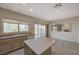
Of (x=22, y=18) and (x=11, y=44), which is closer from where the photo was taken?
(x=22, y=18)

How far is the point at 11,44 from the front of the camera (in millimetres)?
2596

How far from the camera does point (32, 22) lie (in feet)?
8.09

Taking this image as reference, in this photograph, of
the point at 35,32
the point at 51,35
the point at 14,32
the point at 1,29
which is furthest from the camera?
the point at 1,29

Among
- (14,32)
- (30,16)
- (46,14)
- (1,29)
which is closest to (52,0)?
(46,14)

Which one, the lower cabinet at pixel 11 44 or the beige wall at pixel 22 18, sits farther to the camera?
the beige wall at pixel 22 18

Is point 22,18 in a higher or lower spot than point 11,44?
higher

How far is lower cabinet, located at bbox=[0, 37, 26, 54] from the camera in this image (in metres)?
2.10

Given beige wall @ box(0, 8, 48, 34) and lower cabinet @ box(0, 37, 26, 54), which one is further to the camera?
beige wall @ box(0, 8, 48, 34)

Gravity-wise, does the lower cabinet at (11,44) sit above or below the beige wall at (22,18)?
below

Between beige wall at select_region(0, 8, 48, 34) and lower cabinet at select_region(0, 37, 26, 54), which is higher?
beige wall at select_region(0, 8, 48, 34)

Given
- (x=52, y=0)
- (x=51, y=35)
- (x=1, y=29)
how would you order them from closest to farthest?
(x=52, y=0)
(x=51, y=35)
(x=1, y=29)

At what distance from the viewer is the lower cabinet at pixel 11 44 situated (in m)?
2.10

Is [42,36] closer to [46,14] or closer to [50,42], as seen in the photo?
[50,42]

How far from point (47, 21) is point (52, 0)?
50.2 inches
